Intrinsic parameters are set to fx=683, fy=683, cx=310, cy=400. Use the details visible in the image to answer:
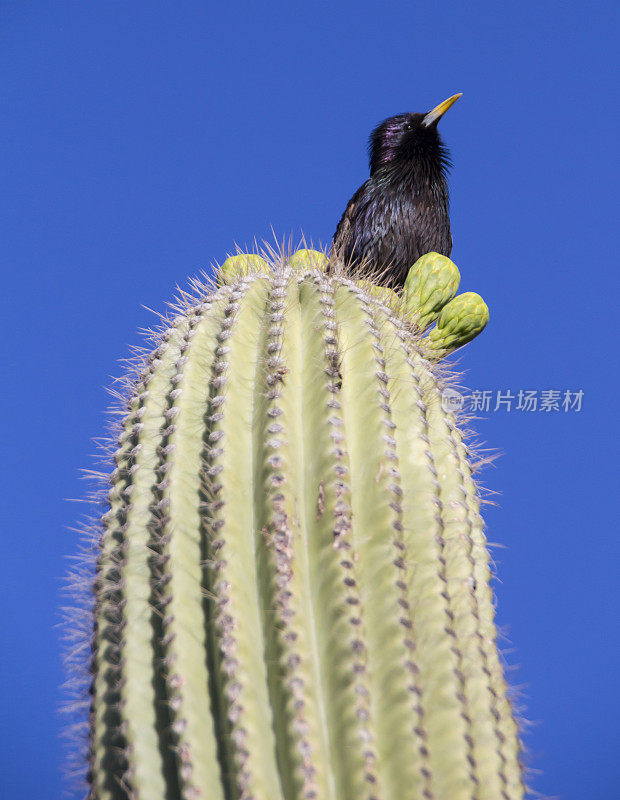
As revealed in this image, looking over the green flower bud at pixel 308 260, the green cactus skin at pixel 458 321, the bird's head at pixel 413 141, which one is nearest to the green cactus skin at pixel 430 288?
the green cactus skin at pixel 458 321

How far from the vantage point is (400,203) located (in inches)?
41.2

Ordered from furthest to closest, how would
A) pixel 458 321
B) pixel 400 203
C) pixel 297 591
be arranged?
pixel 400 203
pixel 458 321
pixel 297 591

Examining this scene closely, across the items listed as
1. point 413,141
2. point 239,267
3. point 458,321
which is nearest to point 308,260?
point 239,267

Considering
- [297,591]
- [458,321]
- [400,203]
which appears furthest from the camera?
[400,203]

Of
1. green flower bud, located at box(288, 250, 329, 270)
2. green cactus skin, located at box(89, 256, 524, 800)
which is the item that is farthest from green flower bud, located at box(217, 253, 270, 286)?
green cactus skin, located at box(89, 256, 524, 800)

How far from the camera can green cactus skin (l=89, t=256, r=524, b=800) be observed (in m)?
0.52

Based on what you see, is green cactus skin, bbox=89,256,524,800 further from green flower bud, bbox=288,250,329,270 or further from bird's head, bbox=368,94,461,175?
bird's head, bbox=368,94,461,175

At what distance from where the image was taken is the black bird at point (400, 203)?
1.02 m

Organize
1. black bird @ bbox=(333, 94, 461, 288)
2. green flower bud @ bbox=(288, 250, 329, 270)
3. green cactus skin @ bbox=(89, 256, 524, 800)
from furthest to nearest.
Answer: black bird @ bbox=(333, 94, 461, 288)
green flower bud @ bbox=(288, 250, 329, 270)
green cactus skin @ bbox=(89, 256, 524, 800)

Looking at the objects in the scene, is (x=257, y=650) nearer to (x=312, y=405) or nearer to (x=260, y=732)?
(x=260, y=732)

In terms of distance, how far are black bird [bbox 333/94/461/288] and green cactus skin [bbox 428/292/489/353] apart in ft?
0.38

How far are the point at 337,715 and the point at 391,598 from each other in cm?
10

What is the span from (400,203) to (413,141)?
0.46 feet

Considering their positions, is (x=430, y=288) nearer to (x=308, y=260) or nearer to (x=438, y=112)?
(x=308, y=260)
